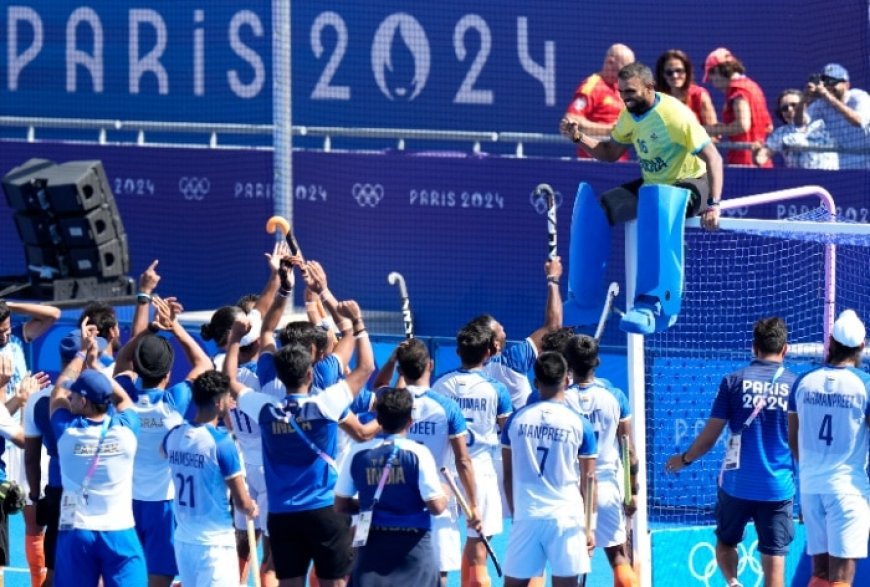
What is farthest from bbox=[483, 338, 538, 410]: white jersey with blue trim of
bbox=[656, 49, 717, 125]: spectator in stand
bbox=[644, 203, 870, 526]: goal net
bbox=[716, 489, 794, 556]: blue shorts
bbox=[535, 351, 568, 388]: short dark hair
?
bbox=[656, 49, 717, 125]: spectator in stand

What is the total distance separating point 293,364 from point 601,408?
6.67ft

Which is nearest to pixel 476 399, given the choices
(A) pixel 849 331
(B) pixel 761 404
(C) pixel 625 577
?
(C) pixel 625 577

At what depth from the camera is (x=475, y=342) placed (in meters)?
10.2

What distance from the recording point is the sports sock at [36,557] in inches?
435

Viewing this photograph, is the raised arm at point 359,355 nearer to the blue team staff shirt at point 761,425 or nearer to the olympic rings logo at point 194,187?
the blue team staff shirt at point 761,425

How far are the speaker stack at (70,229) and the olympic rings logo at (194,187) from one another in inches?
62.7

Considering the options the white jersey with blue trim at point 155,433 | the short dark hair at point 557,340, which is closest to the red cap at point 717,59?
the short dark hair at point 557,340

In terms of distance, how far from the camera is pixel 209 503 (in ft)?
29.9

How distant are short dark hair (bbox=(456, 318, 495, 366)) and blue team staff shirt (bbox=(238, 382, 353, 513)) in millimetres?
1216

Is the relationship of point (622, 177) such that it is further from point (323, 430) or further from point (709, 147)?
point (323, 430)

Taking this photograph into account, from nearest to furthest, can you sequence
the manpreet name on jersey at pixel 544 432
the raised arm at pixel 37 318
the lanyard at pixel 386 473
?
the lanyard at pixel 386 473 → the manpreet name on jersey at pixel 544 432 → the raised arm at pixel 37 318

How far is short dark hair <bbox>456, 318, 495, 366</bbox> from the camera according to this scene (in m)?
10.2

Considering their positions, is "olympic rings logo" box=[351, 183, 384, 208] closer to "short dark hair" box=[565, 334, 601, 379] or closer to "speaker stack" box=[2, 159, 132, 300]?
"speaker stack" box=[2, 159, 132, 300]

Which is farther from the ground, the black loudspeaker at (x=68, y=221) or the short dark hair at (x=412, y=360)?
the black loudspeaker at (x=68, y=221)
